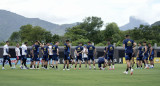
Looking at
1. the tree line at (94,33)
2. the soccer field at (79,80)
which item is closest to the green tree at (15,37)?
the tree line at (94,33)

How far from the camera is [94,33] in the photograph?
14700 centimetres

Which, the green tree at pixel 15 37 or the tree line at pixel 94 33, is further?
the green tree at pixel 15 37

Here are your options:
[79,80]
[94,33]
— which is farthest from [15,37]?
[79,80]

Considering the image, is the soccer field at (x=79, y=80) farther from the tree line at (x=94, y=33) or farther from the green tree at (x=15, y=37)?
the green tree at (x=15, y=37)

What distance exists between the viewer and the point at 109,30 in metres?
138

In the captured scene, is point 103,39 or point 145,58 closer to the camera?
point 145,58

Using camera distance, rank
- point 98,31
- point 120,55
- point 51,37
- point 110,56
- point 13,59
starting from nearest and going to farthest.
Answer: point 110,56, point 13,59, point 120,55, point 51,37, point 98,31

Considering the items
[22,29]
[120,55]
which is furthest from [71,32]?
[120,55]

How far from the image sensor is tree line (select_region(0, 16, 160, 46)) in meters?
120

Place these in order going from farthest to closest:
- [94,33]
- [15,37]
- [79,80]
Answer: [15,37] → [94,33] → [79,80]

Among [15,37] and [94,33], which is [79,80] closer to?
[94,33]

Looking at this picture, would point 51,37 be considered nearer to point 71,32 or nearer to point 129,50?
point 71,32

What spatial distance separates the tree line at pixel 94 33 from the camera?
11959 centimetres

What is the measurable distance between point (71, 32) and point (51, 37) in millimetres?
9563
